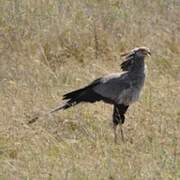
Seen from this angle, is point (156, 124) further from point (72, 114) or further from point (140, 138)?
point (72, 114)

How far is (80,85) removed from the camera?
23.7 feet

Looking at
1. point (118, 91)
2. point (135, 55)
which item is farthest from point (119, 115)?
point (135, 55)

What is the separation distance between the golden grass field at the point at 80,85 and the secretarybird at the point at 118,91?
17 centimetres

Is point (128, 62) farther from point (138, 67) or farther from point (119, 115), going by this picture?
point (119, 115)

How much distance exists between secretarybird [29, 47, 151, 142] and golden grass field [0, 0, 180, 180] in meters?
0.17

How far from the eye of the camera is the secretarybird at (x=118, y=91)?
6.20m

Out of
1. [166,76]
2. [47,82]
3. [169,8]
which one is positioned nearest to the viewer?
[47,82]

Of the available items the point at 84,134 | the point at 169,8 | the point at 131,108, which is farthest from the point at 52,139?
the point at 169,8

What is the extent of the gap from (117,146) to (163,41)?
3.01 m

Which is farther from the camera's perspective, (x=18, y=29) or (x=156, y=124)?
(x=18, y=29)

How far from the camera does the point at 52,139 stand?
229 inches

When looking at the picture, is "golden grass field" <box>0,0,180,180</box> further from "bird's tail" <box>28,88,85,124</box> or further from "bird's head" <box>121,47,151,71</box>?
"bird's head" <box>121,47,151,71</box>

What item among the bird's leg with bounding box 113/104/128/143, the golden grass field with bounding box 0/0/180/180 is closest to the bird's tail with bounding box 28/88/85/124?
the golden grass field with bounding box 0/0/180/180

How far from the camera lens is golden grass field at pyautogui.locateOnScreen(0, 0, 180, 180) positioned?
5.32 meters
